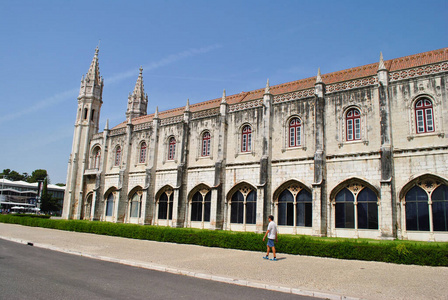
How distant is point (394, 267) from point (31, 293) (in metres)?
11.5

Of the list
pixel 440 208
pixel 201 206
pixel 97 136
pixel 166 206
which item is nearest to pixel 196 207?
pixel 201 206

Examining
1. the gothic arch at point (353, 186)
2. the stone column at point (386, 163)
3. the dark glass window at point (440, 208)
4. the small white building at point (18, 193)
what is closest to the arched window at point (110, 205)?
the gothic arch at point (353, 186)

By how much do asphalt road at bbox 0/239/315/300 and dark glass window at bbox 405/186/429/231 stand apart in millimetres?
13564

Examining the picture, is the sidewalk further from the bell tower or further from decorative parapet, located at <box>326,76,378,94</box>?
the bell tower

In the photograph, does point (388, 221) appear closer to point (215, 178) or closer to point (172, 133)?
point (215, 178)

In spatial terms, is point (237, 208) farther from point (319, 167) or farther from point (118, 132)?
point (118, 132)

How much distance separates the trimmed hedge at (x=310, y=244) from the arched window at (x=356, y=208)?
3.04 meters

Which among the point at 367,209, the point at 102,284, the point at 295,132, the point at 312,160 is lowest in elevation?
the point at 102,284

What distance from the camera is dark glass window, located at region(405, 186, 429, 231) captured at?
18297 millimetres

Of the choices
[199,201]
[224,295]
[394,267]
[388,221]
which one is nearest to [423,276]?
[394,267]

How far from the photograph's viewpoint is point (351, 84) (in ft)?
72.5

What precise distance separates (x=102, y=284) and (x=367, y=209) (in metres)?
16.6

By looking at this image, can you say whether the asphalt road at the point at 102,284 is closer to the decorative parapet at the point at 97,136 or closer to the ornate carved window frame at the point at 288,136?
the ornate carved window frame at the point at 288,136

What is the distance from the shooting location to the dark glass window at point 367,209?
65.3 feet
